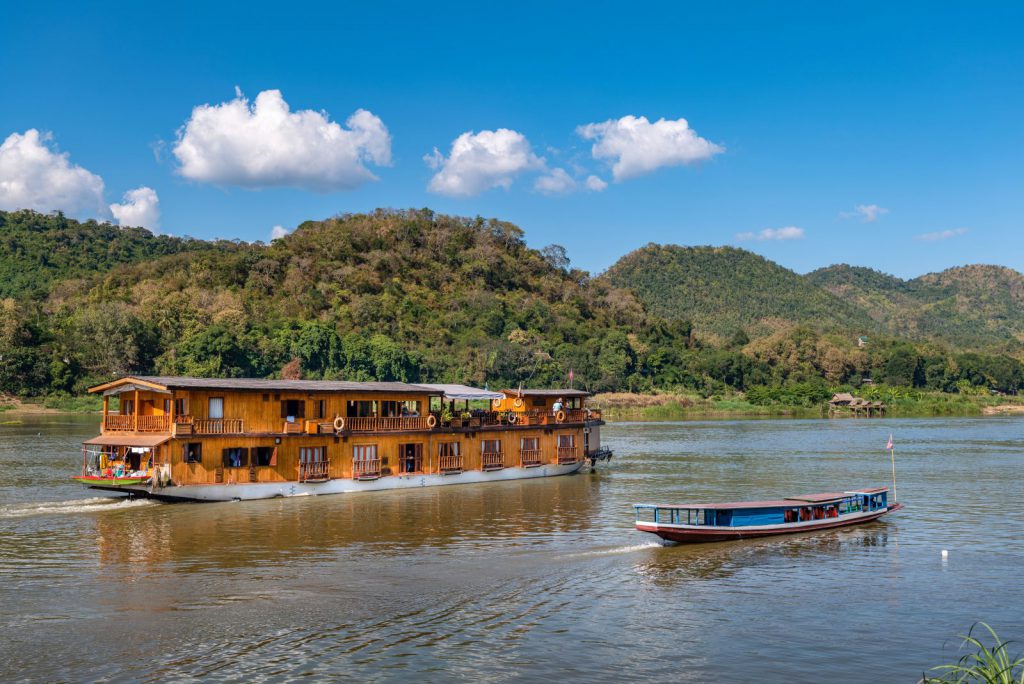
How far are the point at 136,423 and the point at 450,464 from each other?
1629cm

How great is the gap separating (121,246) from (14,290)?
37.1 meters

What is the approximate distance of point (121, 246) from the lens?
188 meters

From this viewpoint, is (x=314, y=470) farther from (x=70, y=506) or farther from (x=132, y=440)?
(x=70, y=506)

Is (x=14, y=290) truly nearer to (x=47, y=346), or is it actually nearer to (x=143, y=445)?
(x=47, y=346)

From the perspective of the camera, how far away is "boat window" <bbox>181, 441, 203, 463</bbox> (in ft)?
125

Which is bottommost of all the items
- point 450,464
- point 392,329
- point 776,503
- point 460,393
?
point 776,503

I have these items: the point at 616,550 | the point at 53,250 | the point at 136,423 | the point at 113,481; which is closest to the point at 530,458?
the point at 616,550

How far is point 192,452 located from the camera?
126 ft

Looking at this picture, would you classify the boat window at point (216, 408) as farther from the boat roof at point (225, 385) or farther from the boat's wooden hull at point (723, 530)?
the boat's wooden hull at point (723, 530)

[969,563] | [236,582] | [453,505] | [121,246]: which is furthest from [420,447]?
[121,246]

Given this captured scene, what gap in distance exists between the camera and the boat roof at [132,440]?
3708 cm


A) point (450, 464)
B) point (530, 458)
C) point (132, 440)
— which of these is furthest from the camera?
point (530, 458)

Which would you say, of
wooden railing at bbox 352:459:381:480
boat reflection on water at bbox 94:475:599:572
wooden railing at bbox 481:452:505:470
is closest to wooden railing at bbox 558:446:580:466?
wooden railing at bbox 481:452:505:470

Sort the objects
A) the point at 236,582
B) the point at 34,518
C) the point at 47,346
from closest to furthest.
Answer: the point at 236,582 < the point at 34,518 < the point at 47,346
